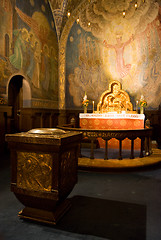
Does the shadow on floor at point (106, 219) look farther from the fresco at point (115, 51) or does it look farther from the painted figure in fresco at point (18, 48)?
the fresco at point (115, 51)

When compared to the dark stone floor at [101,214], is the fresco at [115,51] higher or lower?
higher

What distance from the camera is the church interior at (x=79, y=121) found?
95.4 inches

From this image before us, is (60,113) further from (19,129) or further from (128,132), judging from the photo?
(128,132)

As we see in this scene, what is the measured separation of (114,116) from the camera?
873 cm

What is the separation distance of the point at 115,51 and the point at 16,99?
236 inches

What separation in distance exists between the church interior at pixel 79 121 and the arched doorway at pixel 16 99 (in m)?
0.04

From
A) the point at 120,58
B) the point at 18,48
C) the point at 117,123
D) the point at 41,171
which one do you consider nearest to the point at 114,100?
the point at 120,58

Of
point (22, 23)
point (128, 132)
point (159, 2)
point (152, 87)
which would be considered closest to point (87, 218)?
point (128, 132)

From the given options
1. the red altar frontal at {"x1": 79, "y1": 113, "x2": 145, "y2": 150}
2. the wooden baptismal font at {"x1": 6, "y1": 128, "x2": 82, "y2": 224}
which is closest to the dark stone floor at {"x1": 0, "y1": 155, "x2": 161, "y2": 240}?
the wooden baptismal font at {"x1": 6, "y1": 128, "x2": 82, "y2": 224}

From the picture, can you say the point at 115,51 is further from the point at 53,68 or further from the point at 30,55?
the point at 30,55

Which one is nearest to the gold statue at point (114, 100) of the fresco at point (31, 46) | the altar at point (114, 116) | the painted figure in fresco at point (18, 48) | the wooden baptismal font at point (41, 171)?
the altar at point (114, 116)

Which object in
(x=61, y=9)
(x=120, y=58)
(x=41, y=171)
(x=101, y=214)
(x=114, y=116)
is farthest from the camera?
(x=120, y=58)

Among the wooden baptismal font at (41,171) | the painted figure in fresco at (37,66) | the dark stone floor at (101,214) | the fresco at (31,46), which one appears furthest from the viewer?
the painted figure in fresco at (37,66)

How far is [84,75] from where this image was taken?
11.3 m
